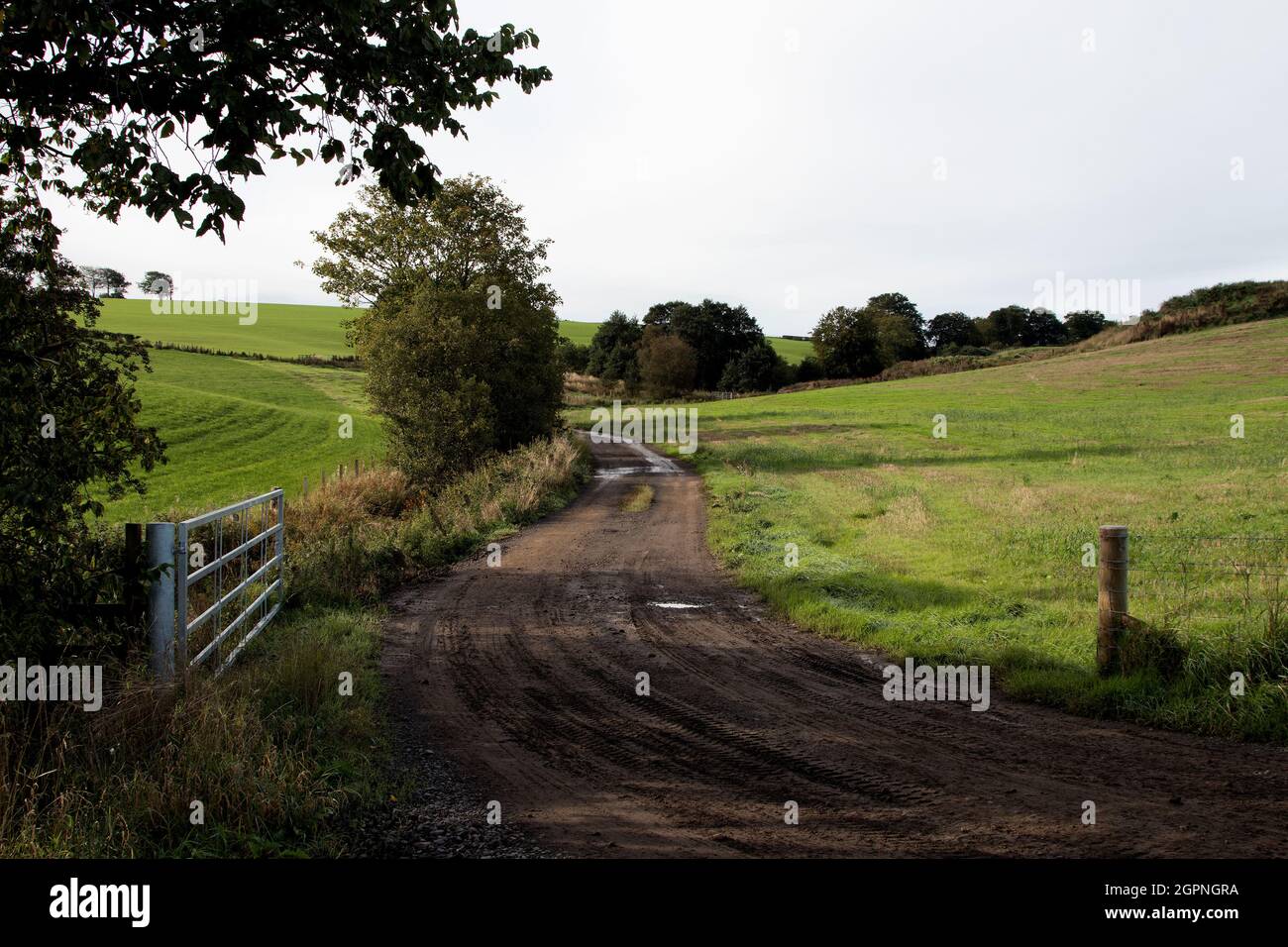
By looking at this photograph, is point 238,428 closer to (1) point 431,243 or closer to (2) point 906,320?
(1) point 431,243

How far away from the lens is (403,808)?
530 centimetres

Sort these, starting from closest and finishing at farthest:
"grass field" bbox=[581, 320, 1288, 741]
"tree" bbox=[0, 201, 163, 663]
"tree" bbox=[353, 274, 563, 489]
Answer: "tree" bbox=[0, 201, 163, 663]
"grass field" bbox=[581, 320, 1288, 741]
"tree" bbox=[353, 274, 563, 489]

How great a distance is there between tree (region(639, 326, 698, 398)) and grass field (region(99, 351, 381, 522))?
1103 inches

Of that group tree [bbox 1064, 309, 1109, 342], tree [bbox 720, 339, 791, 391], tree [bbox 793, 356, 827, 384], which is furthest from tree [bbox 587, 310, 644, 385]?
tree [bbox 1064, 309, 1109, 342]

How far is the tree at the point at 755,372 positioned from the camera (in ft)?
299

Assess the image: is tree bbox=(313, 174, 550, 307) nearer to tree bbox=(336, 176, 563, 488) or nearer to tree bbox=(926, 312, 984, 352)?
tree bbox=(336, 176, 563, 488)

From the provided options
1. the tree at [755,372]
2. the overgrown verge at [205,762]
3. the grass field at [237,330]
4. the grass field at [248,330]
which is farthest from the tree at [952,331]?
the overgrown verge at [205,762]

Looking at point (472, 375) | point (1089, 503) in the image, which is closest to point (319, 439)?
point (472, 375)

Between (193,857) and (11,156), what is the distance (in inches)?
210

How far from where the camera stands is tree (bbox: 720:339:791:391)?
91.1m

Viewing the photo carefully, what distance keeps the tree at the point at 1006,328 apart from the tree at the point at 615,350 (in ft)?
205

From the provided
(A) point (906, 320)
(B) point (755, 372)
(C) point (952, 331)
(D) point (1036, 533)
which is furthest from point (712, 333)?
(D) point (1036, 533)

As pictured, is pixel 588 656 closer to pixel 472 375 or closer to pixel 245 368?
pixel 472 375

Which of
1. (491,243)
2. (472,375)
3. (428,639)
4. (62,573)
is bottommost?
(428,639)
